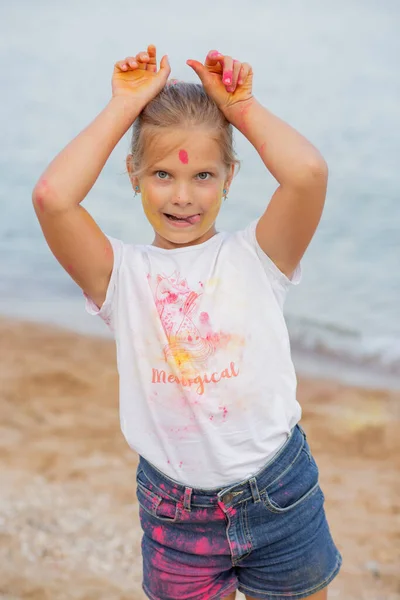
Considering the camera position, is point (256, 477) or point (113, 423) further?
point (113, 423)

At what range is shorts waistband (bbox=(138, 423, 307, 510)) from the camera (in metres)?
1.83

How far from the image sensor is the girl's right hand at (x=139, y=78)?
6.20 ft

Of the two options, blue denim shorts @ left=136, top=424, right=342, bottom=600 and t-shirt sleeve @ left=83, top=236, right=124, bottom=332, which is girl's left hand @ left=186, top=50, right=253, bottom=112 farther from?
blue denim shorts @ left=136, top=424, right=342, bottom=600

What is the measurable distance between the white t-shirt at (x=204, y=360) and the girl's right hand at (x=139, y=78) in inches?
13.6

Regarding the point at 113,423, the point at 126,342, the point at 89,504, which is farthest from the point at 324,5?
the point at 126,342

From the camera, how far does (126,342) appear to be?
1899 mm

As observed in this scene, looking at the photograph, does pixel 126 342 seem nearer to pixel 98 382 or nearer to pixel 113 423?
pixel 113 423

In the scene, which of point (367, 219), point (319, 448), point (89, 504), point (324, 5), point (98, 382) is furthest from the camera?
point (324, 5)

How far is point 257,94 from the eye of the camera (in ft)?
27.4

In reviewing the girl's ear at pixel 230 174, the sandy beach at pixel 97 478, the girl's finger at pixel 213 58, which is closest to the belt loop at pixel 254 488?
the girl's ear at pixel 230 174

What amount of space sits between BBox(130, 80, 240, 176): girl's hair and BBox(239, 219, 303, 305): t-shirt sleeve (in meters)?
0.17

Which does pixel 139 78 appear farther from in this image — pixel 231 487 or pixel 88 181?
pixel 231 487

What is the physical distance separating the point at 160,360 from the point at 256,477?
0.33 metres

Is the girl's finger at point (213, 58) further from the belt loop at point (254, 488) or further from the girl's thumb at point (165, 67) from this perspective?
the belt loop at point (254, 488)
